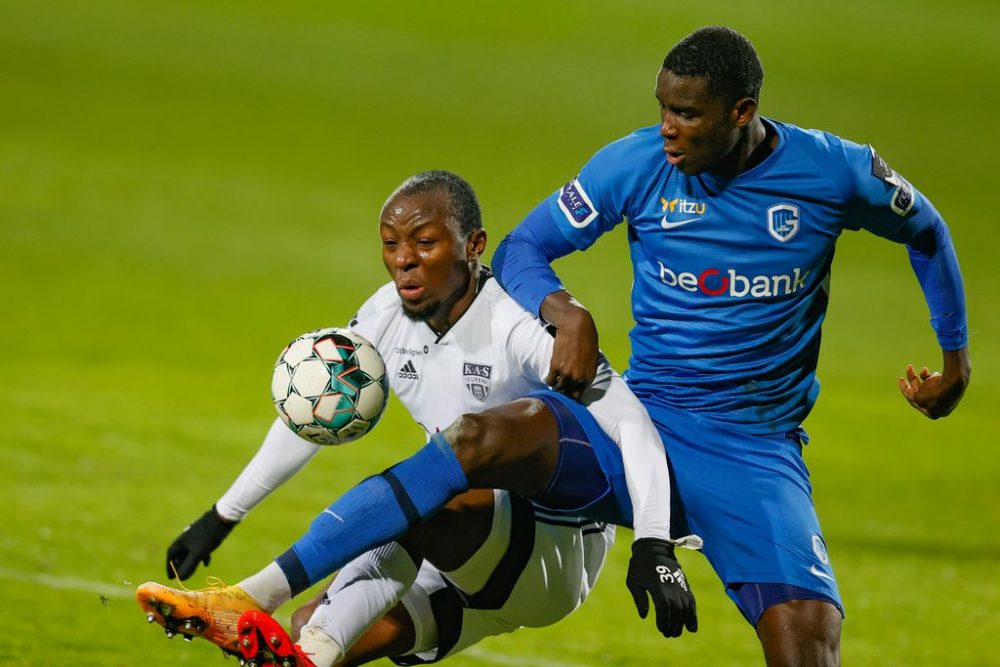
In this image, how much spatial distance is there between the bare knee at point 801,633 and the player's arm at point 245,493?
1.87 m

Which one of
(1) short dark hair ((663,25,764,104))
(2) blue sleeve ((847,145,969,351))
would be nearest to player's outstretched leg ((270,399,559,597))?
(1) short dark hair ((663,25,764,104))

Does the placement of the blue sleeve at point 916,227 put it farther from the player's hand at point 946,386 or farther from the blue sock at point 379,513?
the blue sock at point 379,513

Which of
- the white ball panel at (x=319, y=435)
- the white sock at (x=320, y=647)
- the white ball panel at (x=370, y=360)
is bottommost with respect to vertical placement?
the white sock at (x=320, y=647)

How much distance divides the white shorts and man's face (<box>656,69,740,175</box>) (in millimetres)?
1434

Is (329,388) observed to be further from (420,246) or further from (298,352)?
(420,246)

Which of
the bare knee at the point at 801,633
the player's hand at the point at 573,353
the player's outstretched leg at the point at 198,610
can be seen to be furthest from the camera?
the player's hand at the point at 573,353

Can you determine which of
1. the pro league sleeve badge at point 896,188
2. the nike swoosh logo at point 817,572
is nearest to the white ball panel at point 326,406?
the nike swoosh logo at point 817,572

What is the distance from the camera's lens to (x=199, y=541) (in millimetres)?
5785

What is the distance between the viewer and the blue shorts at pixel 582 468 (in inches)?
202

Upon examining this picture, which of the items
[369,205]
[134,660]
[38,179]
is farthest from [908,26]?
[134,660]

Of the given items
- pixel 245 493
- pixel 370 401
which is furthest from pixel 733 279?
pixel 245 493

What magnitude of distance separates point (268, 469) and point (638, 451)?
154cm

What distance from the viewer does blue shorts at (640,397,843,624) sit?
5172 mm

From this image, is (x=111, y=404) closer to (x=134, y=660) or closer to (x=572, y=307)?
(x=134, y=660)
